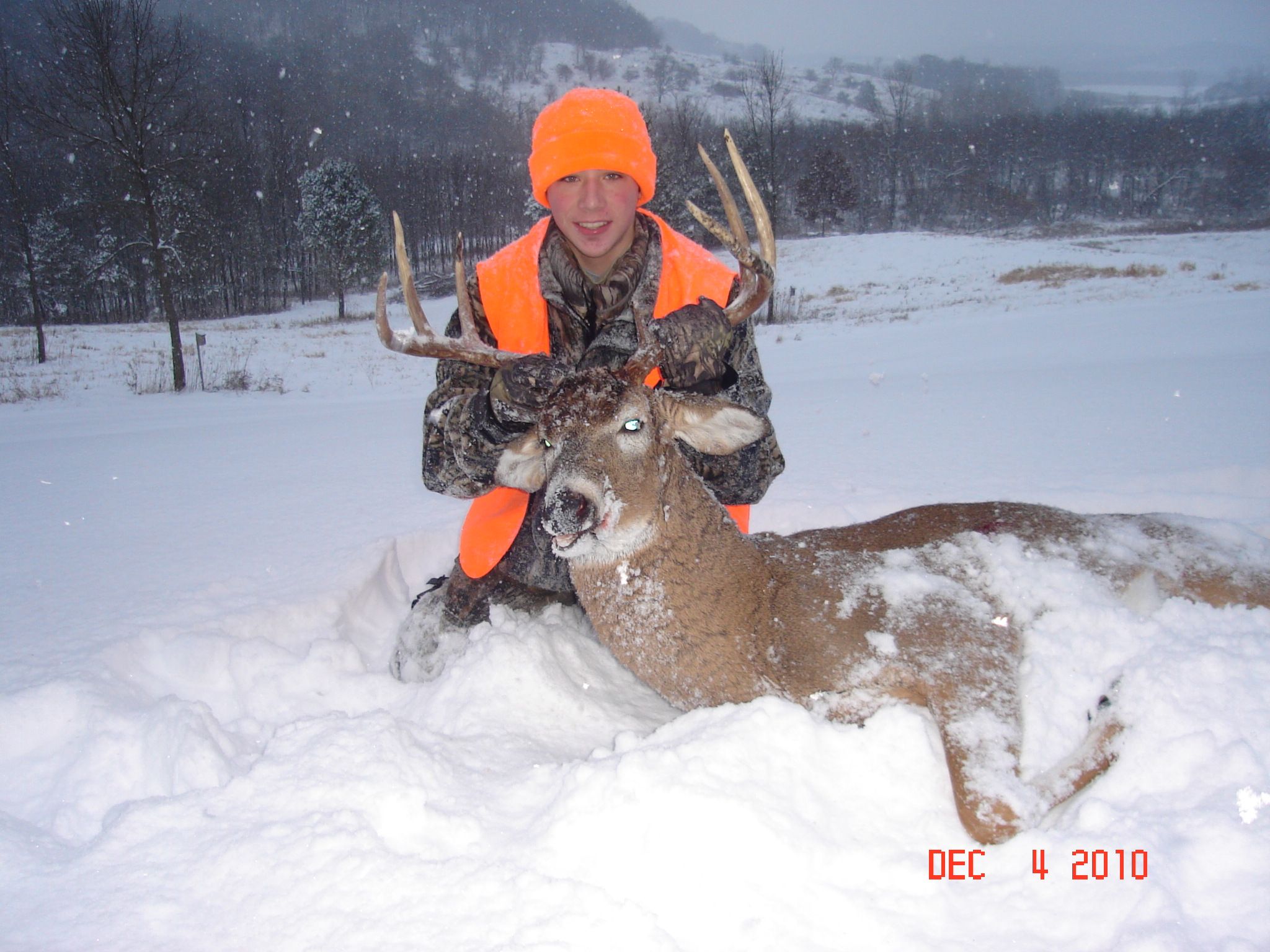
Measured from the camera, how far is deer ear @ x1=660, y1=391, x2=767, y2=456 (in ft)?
Result: 8.16

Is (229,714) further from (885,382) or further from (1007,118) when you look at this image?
(1007,118)

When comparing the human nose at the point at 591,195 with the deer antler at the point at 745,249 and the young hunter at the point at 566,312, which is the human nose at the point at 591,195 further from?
the deer antler at the point at 745,249

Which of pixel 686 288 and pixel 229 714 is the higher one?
pixel 686 288

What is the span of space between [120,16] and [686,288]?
1670 centimetres

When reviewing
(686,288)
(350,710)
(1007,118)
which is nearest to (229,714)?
(350,710)

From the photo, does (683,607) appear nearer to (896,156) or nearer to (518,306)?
(518,306)

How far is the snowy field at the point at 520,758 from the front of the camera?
62.9 inches

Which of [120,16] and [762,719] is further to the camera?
[120,16]

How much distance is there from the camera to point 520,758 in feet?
7.72

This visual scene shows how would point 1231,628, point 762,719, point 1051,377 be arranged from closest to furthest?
point 762,719, point 1231,628, point 1051,377

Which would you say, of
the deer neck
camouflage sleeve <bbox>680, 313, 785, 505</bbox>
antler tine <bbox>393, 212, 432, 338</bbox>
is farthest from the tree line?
the deer neck

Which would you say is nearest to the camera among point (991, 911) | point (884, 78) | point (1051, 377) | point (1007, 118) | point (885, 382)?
point (991, 911)

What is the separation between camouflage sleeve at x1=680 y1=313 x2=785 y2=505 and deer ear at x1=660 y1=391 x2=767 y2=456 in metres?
0.43

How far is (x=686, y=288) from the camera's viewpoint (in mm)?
3260
